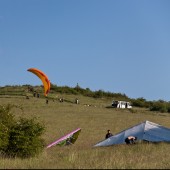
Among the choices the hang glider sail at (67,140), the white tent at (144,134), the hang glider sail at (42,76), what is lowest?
the hang glider sail at (67,140)

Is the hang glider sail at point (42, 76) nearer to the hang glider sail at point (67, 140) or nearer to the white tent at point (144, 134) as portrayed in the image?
the hang glider sail at point (67, 140)

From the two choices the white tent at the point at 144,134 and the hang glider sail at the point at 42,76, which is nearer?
the white tent at the point at 144,134

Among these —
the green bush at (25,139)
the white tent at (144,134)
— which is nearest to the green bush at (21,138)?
the green bush at (25,139)

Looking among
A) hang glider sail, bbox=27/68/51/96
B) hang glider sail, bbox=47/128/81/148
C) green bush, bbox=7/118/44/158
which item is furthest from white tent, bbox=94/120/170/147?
hang glider sail, bbox=27/68/51/96

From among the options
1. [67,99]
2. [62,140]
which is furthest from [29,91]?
[62,140]

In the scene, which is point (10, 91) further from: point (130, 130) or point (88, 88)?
point (130, 130)

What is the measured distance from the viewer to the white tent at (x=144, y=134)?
23.6m

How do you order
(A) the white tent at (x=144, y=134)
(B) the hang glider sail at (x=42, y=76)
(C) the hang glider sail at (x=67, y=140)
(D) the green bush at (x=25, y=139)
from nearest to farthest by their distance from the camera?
1. (D) the green bush at (x=25, y=139)
2. (A) the white tent at (x=144, y=134)
3. (C) the hang glider sail at (x=67, y=140)
4. (B) the hang glider sail at (x=42, y=76)

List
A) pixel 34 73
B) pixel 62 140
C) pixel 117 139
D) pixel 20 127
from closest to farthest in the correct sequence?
1. pixel 20 127
2. pixel 117 139
3. pixel 62 140
4. pixel 34 73

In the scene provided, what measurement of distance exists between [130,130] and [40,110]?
112 ft

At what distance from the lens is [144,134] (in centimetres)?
2411

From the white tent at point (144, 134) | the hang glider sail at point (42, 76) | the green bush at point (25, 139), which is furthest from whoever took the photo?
the hang glider sail at point (42, 76)

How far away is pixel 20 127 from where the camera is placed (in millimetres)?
18844

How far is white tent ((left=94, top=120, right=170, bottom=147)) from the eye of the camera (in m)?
23.6
